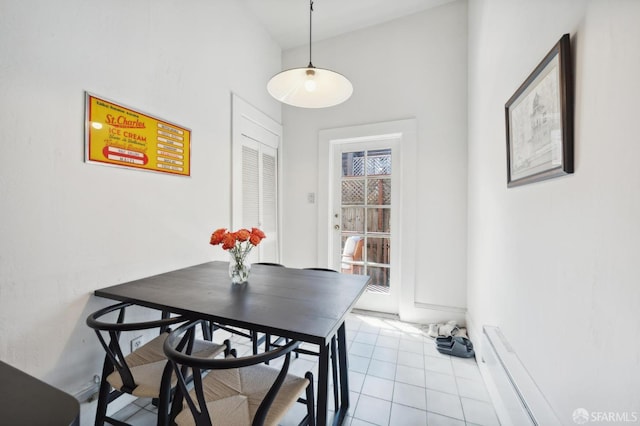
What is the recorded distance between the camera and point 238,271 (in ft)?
5.28

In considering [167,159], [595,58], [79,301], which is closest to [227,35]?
[167,159]

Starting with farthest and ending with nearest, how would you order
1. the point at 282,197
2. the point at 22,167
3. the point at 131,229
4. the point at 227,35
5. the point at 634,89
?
the point at 282,197 < the point at 227,35 < the point at 131,229 < the point at 22,167 < the point at 634,89

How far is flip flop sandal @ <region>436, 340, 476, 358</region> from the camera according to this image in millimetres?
2166

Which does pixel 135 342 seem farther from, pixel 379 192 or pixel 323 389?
pixel 379 192

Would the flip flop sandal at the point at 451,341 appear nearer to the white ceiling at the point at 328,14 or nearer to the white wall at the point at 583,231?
the white wall at the point at 583,231

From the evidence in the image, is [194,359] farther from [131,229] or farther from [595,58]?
[595,58]

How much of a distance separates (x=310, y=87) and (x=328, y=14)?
173 cm

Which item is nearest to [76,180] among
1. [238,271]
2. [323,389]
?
[238,271]

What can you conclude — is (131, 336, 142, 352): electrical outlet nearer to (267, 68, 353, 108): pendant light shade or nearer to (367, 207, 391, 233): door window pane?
(267, 68, 353, 108): pendant light shade

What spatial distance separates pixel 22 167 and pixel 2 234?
0.30 m

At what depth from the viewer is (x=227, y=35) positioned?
7.98ft

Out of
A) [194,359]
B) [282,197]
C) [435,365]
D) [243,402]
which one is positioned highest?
[282,197]

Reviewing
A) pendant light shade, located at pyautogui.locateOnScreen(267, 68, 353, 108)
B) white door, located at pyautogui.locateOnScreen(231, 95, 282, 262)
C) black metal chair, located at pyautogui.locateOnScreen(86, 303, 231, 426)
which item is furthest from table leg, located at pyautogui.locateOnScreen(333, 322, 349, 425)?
pendant light shade, located at pyautogui.locateOnScreen(267, 68, 353, 108)

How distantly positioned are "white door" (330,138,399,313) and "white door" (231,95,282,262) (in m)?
0.74
